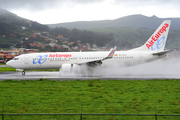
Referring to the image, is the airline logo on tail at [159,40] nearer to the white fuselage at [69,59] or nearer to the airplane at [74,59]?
the airplane at [74,59]

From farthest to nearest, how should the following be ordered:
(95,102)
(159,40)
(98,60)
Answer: (159,40) → (98,60) → (95,102)

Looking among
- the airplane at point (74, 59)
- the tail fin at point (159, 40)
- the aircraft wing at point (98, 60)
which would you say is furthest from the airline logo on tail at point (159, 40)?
the aircraft wing at point (98, 60)

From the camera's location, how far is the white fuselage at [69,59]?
29.6m

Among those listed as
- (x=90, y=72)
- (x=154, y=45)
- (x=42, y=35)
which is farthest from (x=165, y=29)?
(x=42, y=35)

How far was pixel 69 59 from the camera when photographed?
2964 centimetres

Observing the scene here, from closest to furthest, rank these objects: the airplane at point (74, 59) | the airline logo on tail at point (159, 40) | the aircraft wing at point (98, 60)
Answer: the aircraft wing at point (98, 60) → the airplane at point (74, 59) → the airline logo on tail at point (159, 40)

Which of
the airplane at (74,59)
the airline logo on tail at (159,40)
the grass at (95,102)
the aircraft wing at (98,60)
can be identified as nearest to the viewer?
the grass at (95,102)

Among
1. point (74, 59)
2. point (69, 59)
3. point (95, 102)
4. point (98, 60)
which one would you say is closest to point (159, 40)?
point (98, 60)

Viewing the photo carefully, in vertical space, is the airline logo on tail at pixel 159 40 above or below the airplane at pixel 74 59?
above

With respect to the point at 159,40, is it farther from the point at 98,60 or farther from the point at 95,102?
the point at 95,102

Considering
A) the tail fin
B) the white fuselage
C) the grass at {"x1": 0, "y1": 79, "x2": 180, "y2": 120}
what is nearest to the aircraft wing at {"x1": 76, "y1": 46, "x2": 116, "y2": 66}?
the white fuselage

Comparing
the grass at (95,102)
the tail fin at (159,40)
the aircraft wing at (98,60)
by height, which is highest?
the tail fin at (159,40)

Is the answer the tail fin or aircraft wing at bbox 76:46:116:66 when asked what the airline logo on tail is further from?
aircraft wing at bbox 76:46:116:66

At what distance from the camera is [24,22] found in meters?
117
